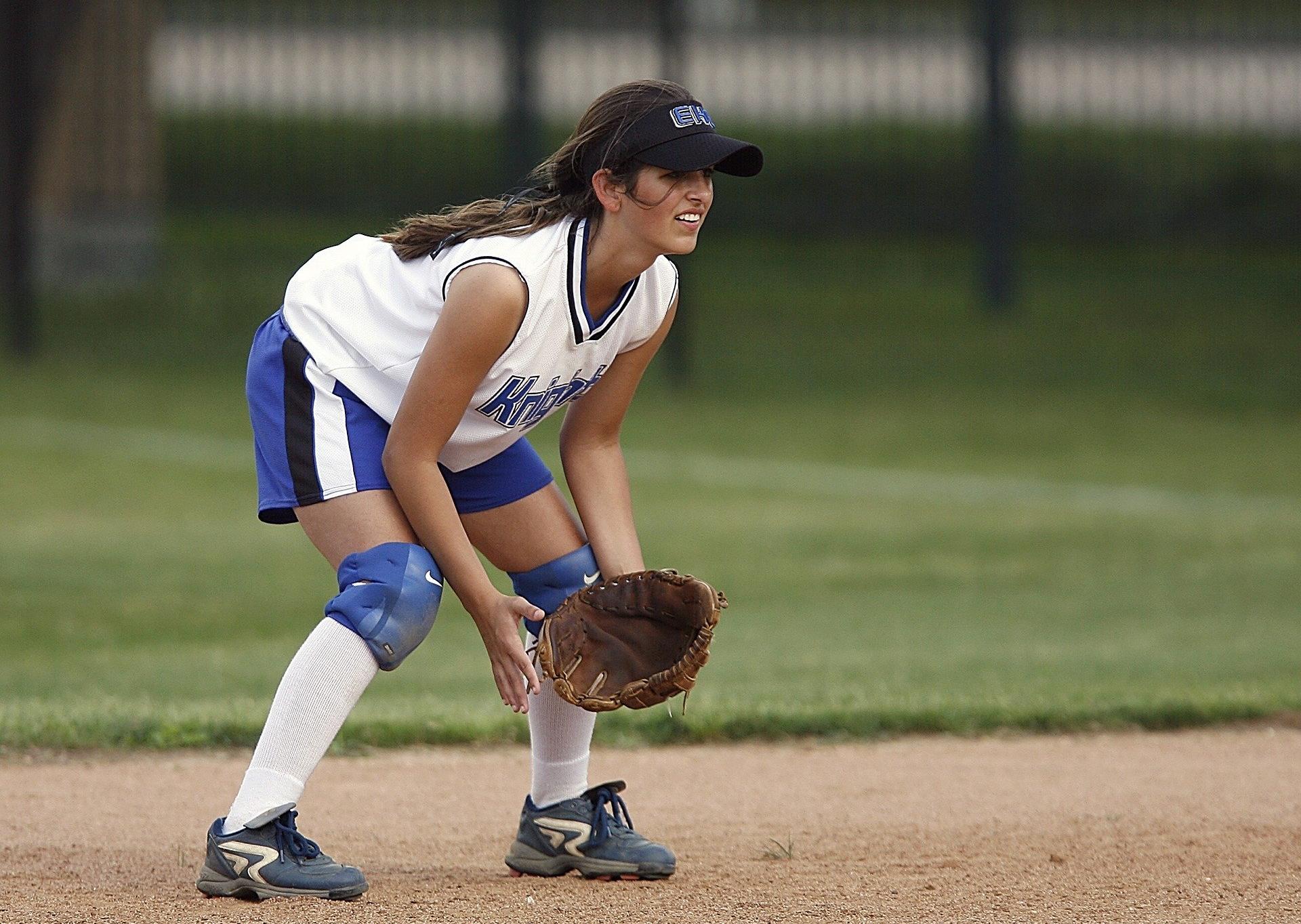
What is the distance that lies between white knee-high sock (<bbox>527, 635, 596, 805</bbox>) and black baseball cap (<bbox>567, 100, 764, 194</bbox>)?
1024mm

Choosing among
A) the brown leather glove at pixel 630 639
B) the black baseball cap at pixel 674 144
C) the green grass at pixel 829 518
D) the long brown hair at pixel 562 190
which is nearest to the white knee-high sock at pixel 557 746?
the brown leather glove at pixel 630 639

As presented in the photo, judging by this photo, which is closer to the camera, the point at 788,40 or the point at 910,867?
the point at 910,867

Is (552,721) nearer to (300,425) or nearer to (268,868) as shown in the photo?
(268,868)

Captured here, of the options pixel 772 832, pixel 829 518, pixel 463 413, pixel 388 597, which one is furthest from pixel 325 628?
pixel 829 518

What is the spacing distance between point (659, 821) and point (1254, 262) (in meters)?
17.3

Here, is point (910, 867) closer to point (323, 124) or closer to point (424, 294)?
point (424, 294)

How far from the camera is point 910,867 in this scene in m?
3.77

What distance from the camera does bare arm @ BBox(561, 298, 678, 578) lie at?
3717 millimetres

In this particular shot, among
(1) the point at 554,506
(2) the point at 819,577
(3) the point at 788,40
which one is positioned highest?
(3) the point at 788,40

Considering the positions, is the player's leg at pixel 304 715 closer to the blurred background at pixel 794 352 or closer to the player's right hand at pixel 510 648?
the player's right hand at pixel 510 648

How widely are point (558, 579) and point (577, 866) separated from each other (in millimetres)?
594

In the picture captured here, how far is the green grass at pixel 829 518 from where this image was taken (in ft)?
18.9

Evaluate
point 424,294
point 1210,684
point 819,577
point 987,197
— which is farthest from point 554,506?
point 987,197

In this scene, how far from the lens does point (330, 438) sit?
11.3 ft
